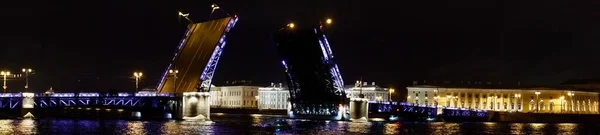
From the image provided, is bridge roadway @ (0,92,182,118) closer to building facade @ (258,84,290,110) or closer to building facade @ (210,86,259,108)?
building facade @ (258,84,290,110)

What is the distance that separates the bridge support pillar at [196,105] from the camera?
2618 inches

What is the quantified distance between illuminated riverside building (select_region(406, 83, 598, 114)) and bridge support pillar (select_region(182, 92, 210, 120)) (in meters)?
47.9

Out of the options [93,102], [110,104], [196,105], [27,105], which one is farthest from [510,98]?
[27,105]

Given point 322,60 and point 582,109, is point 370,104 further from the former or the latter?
point 582,109

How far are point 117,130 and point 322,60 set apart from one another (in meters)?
21.3

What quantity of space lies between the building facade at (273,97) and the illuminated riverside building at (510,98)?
20.3 meters

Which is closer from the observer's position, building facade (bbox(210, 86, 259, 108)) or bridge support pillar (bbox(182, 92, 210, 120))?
bridge support pillar (bbox(182, 92, 210, 120))

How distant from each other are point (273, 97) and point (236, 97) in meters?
12.2

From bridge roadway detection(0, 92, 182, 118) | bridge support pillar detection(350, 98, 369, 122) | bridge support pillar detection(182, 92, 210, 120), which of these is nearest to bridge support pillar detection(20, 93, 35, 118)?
bridge roadway detection(0, 92, 182, 118)

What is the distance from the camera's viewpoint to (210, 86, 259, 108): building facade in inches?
6063

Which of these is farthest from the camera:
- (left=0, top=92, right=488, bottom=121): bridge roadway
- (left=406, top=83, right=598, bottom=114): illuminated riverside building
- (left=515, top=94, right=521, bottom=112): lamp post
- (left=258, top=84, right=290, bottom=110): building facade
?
(left=258, top=84, right=290, bottom=110): building facade

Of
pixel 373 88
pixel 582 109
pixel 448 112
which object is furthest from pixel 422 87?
pixel 448 112

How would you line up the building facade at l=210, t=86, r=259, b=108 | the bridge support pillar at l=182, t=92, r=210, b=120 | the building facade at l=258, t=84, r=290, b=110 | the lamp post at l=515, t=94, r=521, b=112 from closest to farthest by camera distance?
the bridge support pillar at l=182, t=92, r=210, b=120 → the lamp post at l=515, t=94, r=521, b=112 → the building facade at l=258, t=84, r=290, b=110 → the building facade at l=210, t=86, r=259, b=108

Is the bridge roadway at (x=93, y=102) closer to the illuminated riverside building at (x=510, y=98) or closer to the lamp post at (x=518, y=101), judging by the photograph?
the illuminated riverside building at (x=510, y=98)
